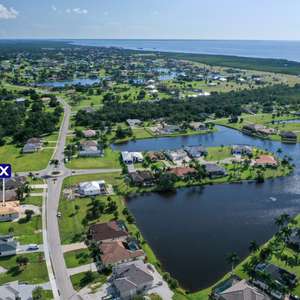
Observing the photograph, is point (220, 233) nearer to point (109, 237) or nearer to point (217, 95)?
point (109, 237)

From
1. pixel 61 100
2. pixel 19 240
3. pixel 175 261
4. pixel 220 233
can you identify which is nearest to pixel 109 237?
pixel 175 261

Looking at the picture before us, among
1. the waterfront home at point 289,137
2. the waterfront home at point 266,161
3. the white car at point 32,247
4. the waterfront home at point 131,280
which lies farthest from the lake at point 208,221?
the waterfront home at point 289,137

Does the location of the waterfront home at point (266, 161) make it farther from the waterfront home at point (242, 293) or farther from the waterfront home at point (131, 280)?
the waterfront home at point (131, 280)

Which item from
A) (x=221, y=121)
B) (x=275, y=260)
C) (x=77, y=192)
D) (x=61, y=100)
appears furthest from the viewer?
(x=61, y=100)

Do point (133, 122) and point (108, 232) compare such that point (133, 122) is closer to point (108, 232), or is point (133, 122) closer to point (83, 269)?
→ point (108, 232)

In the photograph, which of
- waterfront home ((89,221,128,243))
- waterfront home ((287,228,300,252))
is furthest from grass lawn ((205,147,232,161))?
waterfront home ((89,221,128,243))
